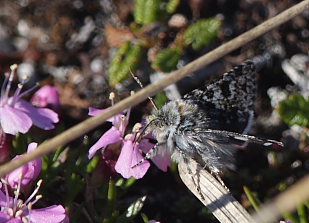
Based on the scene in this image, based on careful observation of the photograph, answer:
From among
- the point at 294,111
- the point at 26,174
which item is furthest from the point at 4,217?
the point at 294,111

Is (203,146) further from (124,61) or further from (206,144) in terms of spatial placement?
(124,61)

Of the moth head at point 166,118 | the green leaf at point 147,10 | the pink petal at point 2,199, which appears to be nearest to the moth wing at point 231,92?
the moth head at point 166,118

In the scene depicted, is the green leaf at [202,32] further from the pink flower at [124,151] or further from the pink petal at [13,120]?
the pink petal at [13,120]

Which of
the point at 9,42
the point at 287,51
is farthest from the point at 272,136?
the point at 9,42

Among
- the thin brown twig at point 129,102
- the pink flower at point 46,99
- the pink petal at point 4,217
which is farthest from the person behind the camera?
the pink flower at point 46,99

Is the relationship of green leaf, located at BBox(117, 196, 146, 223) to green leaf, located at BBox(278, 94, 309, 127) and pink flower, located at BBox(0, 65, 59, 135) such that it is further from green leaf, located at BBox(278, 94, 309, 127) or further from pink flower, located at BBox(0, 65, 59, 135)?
green leaf, located at BBox(278, 94, 309, 127)
